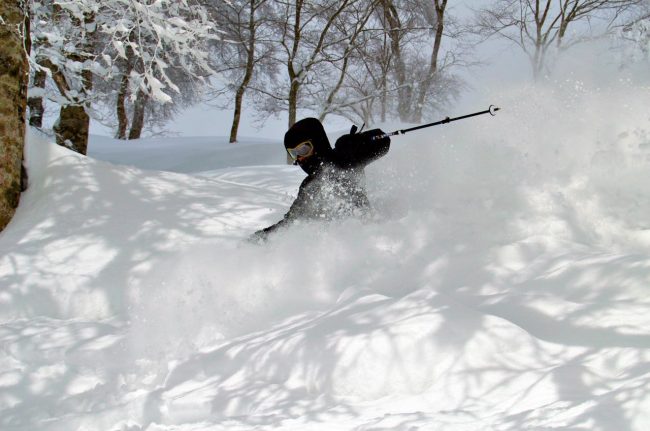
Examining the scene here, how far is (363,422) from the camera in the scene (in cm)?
227

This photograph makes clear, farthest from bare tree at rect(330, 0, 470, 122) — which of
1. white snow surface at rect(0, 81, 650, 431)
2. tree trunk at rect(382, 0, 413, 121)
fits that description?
white snow surface at rect(0, 81, 650, 431)

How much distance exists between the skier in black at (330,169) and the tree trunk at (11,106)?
279 cm

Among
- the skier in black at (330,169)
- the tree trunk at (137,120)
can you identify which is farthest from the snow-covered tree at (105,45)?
the tree trunk at (137,120)

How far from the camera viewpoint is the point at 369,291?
12.3 ft

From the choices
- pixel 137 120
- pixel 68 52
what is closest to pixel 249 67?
pixel 137 120

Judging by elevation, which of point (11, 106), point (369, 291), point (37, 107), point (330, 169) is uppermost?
point (37, 107)

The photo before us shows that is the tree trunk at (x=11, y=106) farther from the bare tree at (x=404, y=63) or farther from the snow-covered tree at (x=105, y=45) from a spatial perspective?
the bare tree at (x=404, y=63)

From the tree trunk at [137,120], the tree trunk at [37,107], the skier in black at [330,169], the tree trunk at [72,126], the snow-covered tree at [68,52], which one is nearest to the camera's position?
the skier in black at [330,169]

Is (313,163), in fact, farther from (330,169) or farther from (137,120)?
(137,120)

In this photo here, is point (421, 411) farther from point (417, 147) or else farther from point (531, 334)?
point (417, 147)

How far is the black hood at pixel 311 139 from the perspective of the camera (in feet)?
17.2

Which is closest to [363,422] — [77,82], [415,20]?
[77,82]

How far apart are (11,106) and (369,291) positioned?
416 centimetres

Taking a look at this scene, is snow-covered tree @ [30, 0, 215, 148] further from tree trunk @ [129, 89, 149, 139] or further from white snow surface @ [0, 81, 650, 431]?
tree trunk @ [129, 89, 149, 139]
